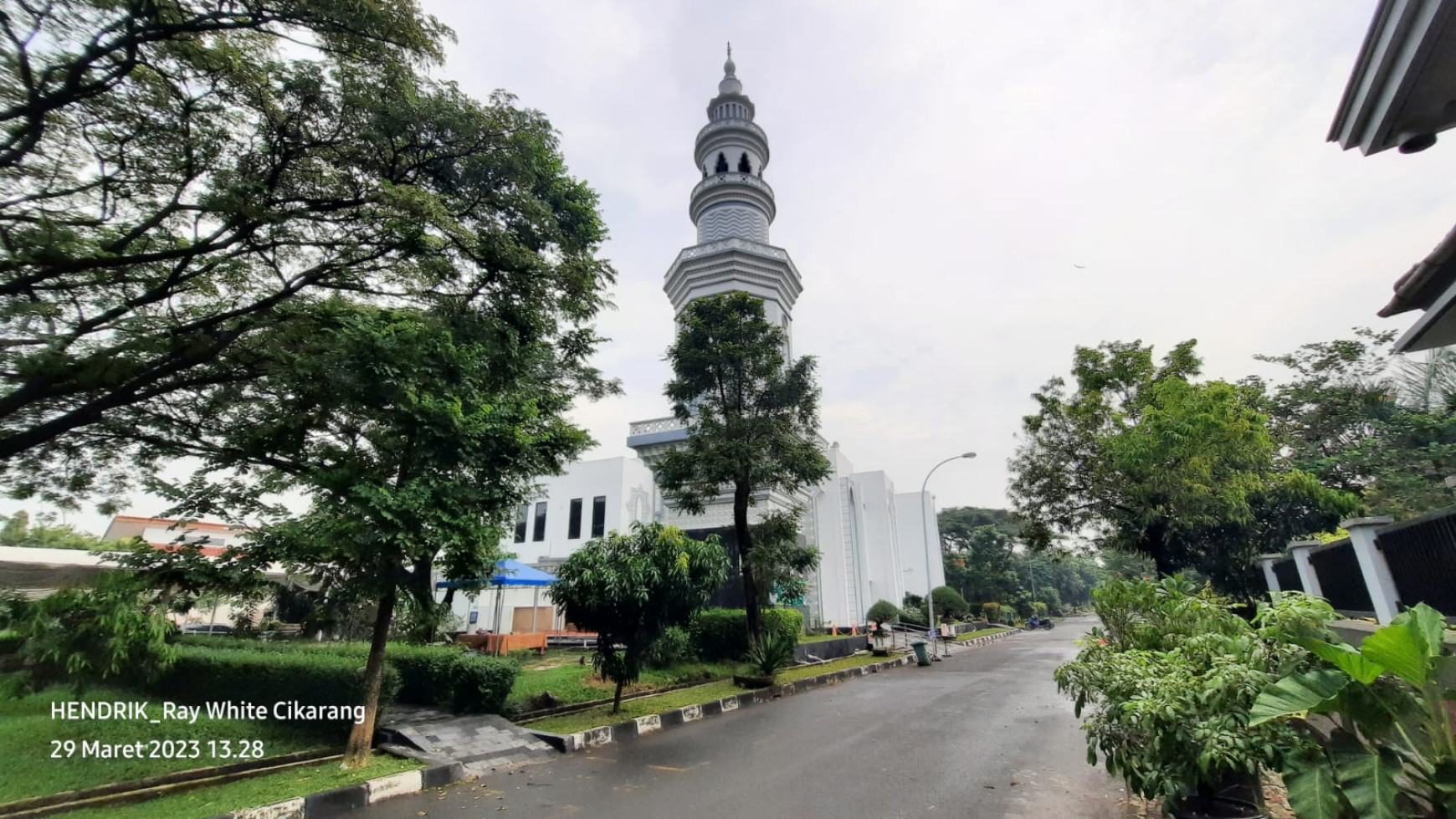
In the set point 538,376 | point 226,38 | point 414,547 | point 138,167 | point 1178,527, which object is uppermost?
point 226,38

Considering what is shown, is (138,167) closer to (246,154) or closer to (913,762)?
(246,154)

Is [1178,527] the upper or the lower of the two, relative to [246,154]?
lower

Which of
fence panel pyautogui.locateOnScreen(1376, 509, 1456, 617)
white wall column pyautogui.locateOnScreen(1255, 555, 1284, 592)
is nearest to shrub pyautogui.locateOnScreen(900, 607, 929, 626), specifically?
white wall column pyautogui.locateOnScreen(1255, 555, 1284, 592)

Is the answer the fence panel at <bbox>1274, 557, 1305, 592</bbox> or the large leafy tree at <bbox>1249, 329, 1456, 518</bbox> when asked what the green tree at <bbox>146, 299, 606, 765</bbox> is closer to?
the fence panel at <bbox>1274, 557, 1305, 592</bbox>

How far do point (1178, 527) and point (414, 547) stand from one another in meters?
17.5

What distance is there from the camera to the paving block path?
656 centimetres

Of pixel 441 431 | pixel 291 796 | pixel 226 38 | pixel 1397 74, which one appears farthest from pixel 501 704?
pixel 1397 74

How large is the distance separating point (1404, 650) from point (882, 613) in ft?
Answer: 84.3

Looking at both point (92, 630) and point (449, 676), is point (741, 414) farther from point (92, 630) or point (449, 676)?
point (92, 630)

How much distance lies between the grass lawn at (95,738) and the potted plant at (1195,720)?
7980mm

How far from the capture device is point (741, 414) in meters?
14.8

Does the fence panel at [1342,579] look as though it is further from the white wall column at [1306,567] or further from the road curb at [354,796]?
the road curb at [354,796]

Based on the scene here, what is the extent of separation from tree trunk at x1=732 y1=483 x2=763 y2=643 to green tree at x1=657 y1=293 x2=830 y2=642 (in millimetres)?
20

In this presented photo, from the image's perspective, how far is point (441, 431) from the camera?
6.53m
